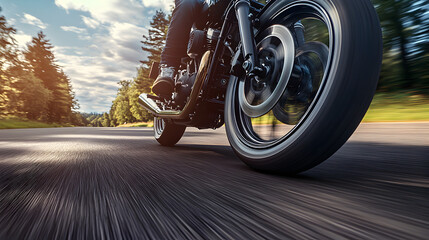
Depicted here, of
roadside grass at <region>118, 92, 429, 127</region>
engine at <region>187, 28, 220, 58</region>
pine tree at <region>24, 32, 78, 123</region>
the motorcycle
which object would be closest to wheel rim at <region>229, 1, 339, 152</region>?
the motorcycle

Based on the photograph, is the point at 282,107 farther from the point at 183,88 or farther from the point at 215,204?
the point at 183,88

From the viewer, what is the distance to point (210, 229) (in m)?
0.73

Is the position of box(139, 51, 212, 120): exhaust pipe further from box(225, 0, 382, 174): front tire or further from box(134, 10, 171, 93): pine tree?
box(134, 10, 171, 93): pine tree

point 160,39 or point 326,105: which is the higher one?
point 160,39

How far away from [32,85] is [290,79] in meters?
36.2

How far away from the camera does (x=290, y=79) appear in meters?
1.50

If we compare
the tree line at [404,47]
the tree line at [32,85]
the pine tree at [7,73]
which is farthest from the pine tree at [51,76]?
the tree line at [404,47]

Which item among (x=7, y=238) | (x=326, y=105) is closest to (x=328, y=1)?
(x=326, y=105)

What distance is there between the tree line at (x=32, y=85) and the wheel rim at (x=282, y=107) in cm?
2728

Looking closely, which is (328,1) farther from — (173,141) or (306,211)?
(173,141)

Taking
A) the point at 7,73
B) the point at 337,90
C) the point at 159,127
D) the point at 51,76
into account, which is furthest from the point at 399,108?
the point at 51,76

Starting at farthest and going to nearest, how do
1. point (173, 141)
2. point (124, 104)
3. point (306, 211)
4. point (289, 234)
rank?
point (124, 104), point (173, 141), point (306, 211), point (289, 234)

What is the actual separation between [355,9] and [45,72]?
1956 inches

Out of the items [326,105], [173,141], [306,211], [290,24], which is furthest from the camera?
[173,141]
